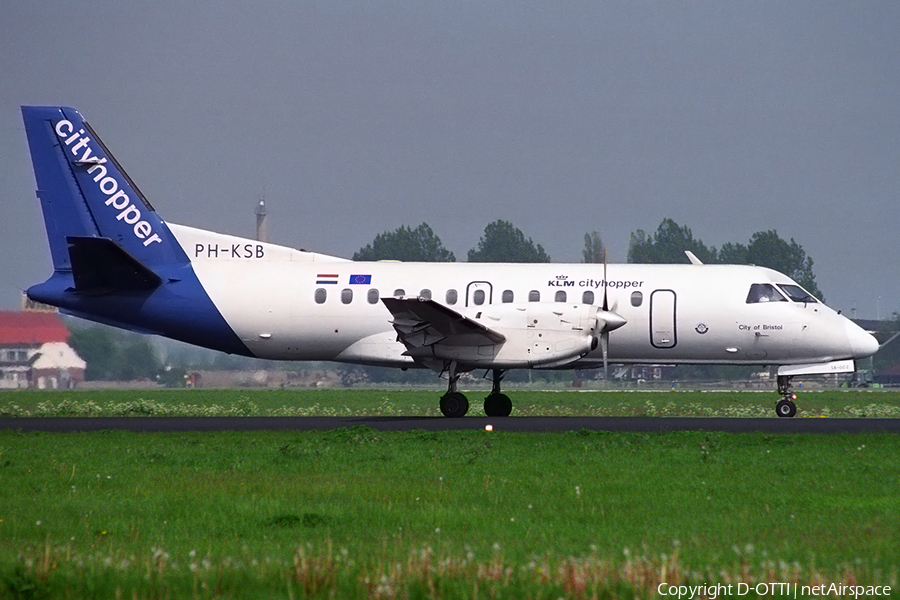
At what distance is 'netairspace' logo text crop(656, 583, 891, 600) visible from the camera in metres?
6.77

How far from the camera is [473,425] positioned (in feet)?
75.3

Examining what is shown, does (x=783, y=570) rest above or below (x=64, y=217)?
below

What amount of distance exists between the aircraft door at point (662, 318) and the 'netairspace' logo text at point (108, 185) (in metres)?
13.1

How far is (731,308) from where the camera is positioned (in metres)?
27.0

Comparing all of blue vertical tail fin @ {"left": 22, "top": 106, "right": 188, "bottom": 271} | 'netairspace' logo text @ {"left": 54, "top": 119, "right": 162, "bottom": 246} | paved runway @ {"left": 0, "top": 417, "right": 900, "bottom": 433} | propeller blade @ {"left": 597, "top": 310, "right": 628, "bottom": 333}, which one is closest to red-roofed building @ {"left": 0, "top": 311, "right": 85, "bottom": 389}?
blue vertical tail fin @ {"left": 22, "top": 106, "right": 188, "bottom": 271}

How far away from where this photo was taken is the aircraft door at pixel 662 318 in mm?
26875

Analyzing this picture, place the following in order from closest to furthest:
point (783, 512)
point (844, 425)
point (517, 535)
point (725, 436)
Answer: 1. point (517, 535)
2. point (783, 512)
3. point (725, 436)
4. point (844, 425)

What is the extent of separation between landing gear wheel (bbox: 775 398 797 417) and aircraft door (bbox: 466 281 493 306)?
26.1 feet

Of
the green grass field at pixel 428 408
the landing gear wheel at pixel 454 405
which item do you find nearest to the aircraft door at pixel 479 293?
the landing gear wheel at pixel 454 405

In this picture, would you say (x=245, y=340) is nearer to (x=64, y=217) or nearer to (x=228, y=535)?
(x=64, y=217)

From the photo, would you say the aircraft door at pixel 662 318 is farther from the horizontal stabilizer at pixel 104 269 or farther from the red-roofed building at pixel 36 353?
the red-roofed building at pixel 36 353

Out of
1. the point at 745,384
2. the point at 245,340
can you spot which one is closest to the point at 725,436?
the point at 245,340

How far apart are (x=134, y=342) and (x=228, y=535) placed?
51357 millimetres

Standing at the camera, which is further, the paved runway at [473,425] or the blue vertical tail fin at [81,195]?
the blue vertical tail fin at [81,195]
